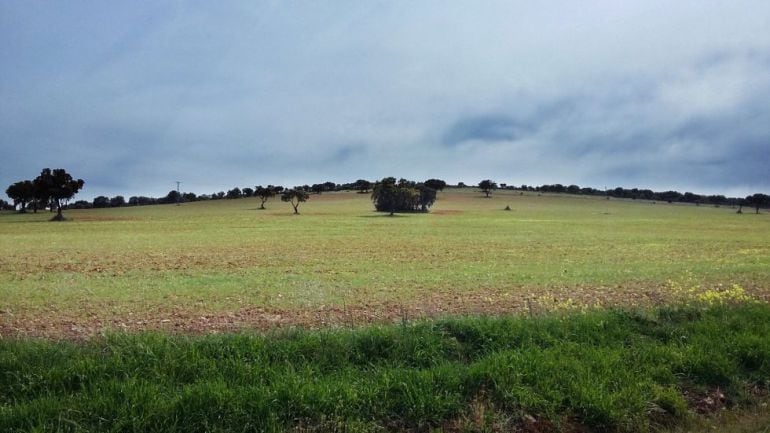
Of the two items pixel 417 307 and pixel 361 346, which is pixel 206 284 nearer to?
pixel 417 307

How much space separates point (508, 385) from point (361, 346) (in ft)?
7.76

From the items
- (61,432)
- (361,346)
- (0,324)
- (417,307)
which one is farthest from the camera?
(417,307)

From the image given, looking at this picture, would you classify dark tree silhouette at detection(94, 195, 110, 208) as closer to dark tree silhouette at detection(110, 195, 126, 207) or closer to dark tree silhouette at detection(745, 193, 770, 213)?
dark tree silhouette at detection(110, 195, 126, 207)

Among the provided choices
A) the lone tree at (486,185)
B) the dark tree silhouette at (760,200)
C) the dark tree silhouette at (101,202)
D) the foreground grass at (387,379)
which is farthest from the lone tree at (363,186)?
the foreground grass at (387,379)

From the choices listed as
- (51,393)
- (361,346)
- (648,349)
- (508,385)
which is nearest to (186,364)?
(51,393)

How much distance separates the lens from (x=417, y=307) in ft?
41.4

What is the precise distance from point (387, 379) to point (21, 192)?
129087mm

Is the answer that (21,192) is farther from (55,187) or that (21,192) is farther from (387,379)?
(387,379)

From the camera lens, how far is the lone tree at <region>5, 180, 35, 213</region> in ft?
336

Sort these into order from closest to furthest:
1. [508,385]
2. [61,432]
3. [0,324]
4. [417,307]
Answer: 1. [61,432]
2. [508,385]
3. [0,324]
4. [417,307]

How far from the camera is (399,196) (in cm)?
11569

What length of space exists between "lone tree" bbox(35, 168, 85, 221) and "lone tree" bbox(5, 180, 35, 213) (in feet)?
39.7

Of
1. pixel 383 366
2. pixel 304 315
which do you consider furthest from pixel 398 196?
pixel 383 366

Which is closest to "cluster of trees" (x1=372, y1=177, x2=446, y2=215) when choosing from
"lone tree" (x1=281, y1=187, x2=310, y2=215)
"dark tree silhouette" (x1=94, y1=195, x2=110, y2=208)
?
"lone tree" (x1=281, y1=187, x2=310, y2=215)
